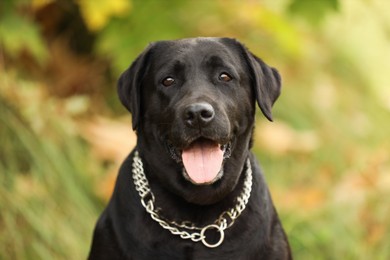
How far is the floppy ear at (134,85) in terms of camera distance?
12.1 feet

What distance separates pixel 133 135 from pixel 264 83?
7.76ft

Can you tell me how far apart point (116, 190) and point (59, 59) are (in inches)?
133

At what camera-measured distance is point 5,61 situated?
662 cm

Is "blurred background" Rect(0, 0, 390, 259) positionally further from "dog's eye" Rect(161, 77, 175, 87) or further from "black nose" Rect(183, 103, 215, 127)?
"black nose" Rect(183, 103, 215, 127)

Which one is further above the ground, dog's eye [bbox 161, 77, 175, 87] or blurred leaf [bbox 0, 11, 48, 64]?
blurred leaf [bbox 0, 11, 48, 64]

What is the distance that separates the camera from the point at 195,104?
340cm

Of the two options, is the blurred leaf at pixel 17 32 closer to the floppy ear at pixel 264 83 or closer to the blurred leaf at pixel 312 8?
the blurred leaf at pixel 312 8

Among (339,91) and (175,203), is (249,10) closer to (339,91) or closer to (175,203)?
(339,91)

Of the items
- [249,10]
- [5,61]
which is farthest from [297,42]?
[5,61]

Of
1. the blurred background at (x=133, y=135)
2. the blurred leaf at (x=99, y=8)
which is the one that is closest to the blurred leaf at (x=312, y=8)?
the blurred background at (x=133, y=135)

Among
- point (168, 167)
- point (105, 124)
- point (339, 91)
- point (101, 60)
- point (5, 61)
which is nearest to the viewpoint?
point (168, 167)

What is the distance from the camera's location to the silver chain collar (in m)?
3.61

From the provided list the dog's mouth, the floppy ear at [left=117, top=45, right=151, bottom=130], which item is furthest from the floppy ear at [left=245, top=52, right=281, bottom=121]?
the floppy ear at [left=117, top=45, right=151, bottom=130]

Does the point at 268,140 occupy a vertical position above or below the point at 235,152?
below
